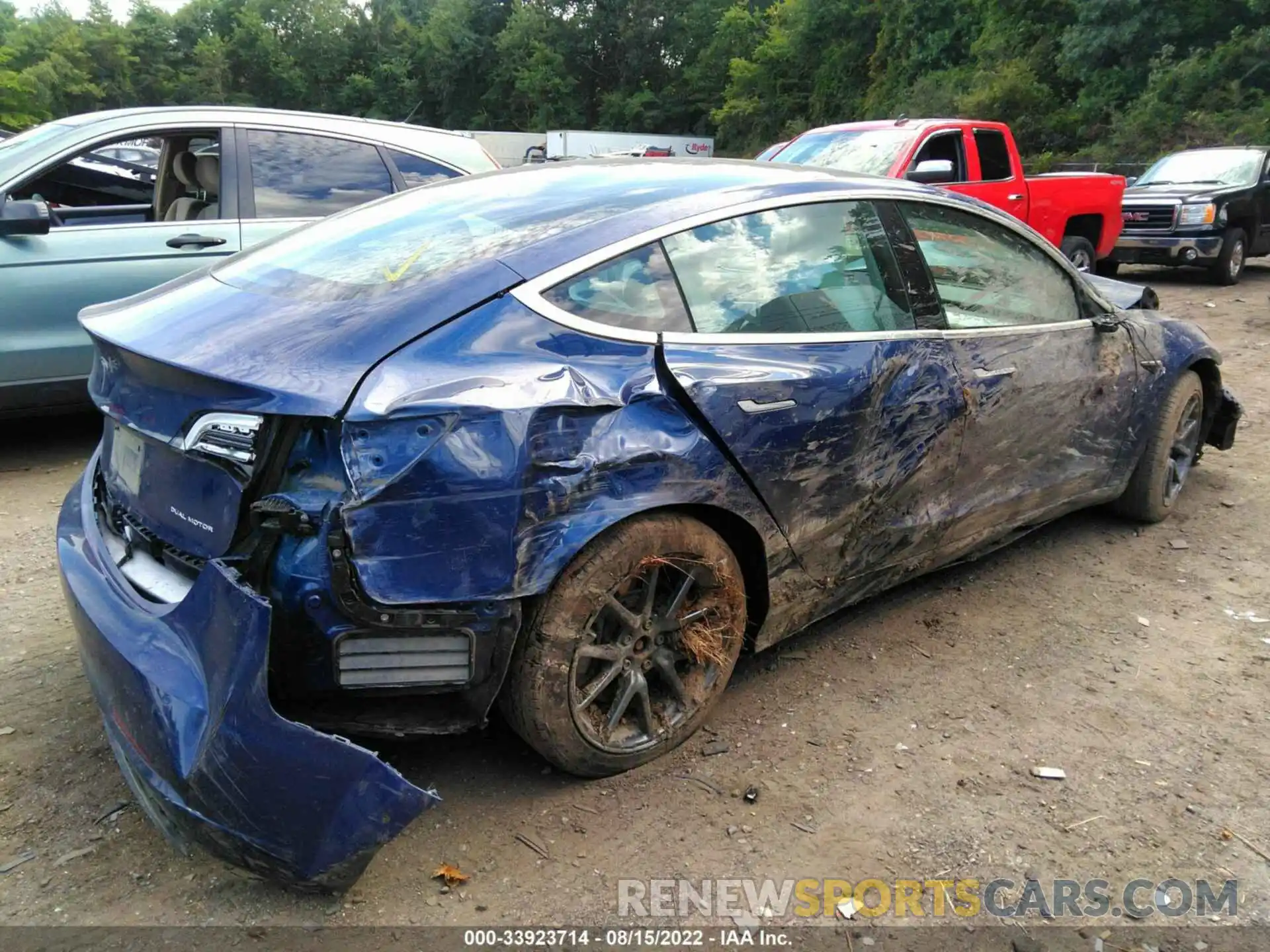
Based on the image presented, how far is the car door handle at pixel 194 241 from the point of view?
538 centimetres

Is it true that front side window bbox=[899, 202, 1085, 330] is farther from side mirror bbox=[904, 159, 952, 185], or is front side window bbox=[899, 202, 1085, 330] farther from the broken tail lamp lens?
the broken tail lamp lens

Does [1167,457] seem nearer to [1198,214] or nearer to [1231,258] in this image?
[1198,214]

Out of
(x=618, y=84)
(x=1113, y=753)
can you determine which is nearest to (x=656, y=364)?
(x=1113, y=753)

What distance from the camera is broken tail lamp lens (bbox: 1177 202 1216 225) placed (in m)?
11.7

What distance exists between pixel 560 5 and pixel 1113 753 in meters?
78.4

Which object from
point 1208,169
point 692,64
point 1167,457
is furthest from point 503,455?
point 692,64

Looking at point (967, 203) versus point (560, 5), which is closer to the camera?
point (967, 203)

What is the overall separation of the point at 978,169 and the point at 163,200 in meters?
7.14

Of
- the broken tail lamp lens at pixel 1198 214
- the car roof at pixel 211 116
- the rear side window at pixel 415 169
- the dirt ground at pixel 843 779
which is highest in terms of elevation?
the car roof at pixel 211 116

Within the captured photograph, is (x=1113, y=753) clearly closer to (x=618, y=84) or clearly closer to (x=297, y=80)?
(x=618, y=84)

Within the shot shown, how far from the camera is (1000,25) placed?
107 feet

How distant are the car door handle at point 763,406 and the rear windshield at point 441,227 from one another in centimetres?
68

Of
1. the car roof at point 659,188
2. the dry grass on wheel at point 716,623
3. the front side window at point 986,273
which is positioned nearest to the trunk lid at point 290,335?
the car roof at point 659,188

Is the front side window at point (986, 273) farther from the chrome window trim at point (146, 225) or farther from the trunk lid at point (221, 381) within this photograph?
the chrome window trim at point (146, 225)
